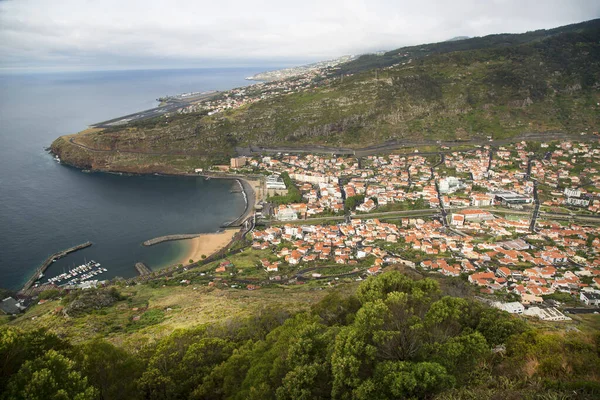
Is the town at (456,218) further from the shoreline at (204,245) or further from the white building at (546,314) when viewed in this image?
A: the shoreline at (204,245)

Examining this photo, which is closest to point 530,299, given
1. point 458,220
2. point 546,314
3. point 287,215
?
point 546,314

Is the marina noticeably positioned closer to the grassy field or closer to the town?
the grassy field

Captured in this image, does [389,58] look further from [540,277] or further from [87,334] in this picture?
[87,334]

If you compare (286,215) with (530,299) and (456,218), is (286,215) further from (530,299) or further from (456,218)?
(530,299)

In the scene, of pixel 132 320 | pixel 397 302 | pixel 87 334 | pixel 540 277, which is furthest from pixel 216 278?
pixel 540 277

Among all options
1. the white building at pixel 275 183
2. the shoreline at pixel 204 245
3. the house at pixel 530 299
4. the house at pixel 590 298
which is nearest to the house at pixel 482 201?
the house at pixel 590 298

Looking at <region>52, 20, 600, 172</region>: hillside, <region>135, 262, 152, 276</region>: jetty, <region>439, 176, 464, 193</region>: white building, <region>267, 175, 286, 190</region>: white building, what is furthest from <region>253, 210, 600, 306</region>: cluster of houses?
<region>52, 20, 600, 172</region>: hillside
